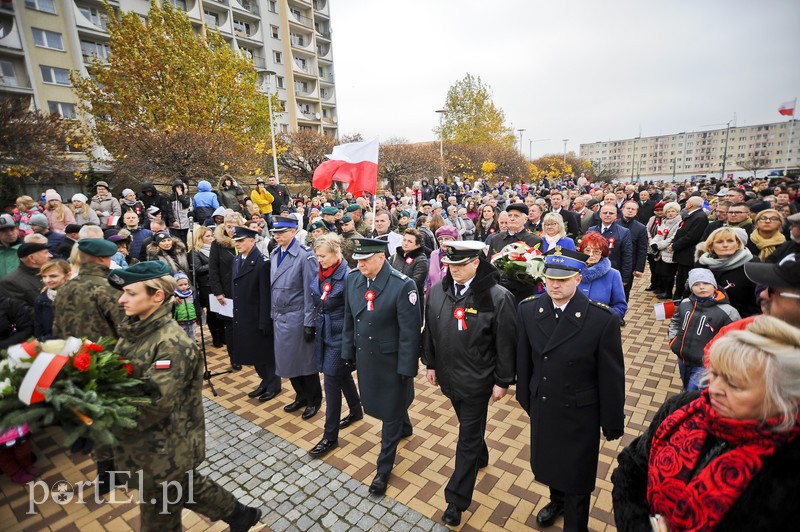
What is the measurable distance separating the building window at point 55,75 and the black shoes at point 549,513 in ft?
134

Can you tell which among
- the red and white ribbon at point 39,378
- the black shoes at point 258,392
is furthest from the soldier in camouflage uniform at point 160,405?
the black shoes at point 258,392

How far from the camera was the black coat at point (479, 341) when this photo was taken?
126 inches

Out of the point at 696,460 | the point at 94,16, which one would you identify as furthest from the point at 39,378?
the point at 94,16

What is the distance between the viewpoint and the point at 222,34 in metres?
39.0

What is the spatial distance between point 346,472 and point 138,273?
8.93 ft

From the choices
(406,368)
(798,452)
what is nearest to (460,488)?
(406,368)

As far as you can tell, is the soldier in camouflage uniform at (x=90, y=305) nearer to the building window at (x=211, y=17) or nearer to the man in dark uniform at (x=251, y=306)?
the man in dark uniform at (x=251, y=306)

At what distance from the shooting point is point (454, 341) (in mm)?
3297

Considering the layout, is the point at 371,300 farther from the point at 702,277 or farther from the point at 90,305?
the point at 702,277

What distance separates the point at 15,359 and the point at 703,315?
210 inches

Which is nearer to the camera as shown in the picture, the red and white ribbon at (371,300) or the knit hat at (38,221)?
the red and white ribbon at (371,300)

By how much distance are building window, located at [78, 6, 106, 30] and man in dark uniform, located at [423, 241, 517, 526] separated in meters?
40.8

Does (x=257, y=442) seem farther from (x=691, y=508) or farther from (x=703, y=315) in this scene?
(x=703, y=315)

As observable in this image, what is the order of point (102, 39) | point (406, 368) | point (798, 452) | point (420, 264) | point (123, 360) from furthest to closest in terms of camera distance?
point (102, 39) → point (420, 264) → point (406, 368) → point (123, 360) → point (798, 452)
